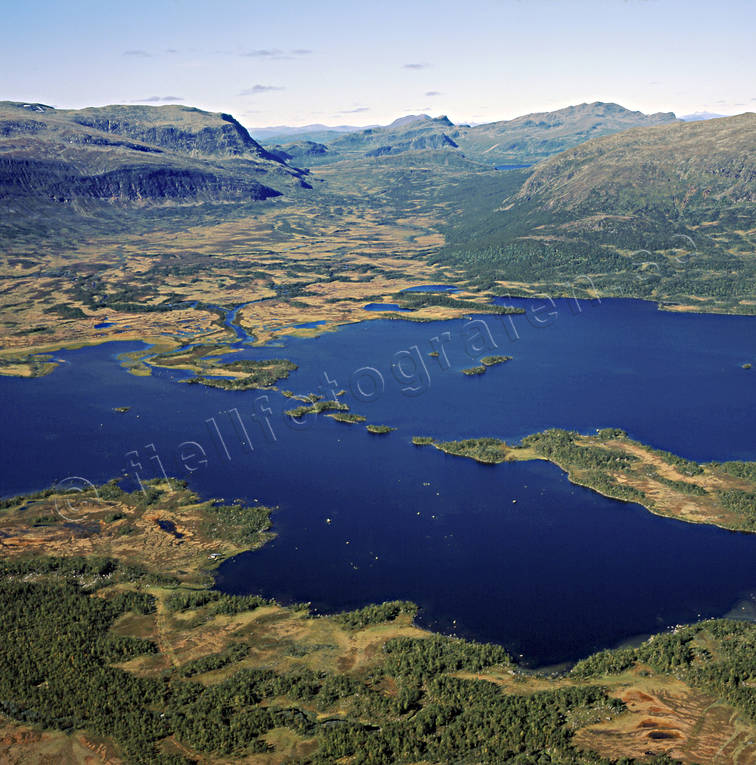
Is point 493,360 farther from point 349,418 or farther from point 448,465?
point 448,465

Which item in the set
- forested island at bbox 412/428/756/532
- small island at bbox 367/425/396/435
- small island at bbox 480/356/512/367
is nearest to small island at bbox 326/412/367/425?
small island at bbox 367/425/396/435

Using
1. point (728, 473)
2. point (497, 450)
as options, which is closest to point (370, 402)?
point (497, 450)

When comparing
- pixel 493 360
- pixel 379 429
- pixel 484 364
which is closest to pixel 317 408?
pixel 379 429

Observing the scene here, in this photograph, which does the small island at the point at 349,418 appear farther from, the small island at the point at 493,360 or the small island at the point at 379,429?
the small island at the point at 493,360

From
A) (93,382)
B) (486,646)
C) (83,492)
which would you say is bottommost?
(486,646)

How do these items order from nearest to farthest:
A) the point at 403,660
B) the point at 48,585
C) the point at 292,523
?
the point at 403,660 → the point at 48,585 → the point at 292,523

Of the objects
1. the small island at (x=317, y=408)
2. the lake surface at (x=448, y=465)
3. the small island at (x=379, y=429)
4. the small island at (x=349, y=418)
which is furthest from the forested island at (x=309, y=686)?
the small island at (x=317, y=408)

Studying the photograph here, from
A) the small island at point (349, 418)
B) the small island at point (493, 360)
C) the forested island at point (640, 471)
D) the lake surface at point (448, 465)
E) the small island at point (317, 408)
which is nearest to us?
the lake surface at point (448, 465)

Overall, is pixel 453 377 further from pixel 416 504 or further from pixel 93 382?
pixel 93 382
